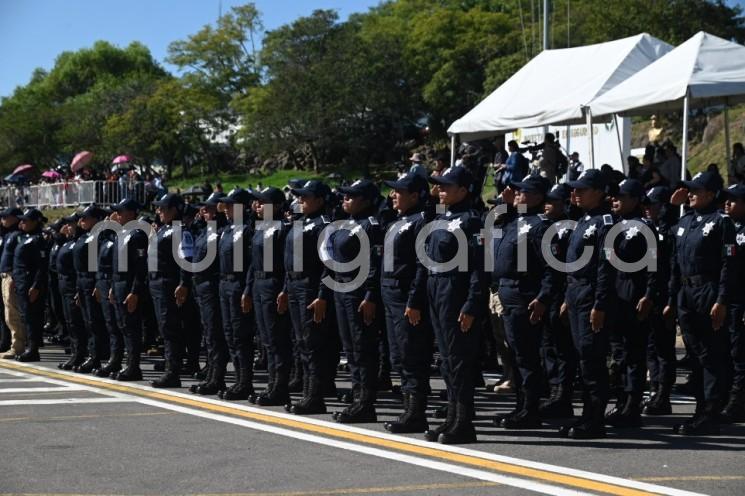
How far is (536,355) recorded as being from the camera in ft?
29.7

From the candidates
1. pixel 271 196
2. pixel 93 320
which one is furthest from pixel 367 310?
pixel 93 320

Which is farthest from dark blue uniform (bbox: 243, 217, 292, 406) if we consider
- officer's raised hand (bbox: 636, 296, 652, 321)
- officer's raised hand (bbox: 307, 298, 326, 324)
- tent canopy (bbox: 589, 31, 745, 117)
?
tent canopy (bbox: 589, 31, 745, 117)

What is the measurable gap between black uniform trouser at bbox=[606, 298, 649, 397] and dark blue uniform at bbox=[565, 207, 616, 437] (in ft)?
2.11

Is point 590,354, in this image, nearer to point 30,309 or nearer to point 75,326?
point 75,326

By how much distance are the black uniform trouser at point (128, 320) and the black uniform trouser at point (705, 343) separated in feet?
20.6

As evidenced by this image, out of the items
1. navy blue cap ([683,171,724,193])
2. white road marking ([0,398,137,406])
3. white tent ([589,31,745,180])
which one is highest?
white tent ([589,31,745,180])

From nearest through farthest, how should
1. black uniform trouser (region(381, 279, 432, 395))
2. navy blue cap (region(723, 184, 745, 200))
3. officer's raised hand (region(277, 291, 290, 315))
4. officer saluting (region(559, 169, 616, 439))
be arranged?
officer saluting (region(559, 169, 616, 439)), black uniform trouser (region(381, 279, 432, 395)), navy blue cap (region(723, 184, 745, 200)), officer's raised hand (region(277, 291, 290, 315))

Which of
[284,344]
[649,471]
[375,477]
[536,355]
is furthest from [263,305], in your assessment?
[649,471]

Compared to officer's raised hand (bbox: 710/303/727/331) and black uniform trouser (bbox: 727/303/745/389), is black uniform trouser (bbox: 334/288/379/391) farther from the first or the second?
black uniform trouser (bbox: 727/303/745/389)

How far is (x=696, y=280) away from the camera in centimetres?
877

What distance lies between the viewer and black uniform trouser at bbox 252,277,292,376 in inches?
407

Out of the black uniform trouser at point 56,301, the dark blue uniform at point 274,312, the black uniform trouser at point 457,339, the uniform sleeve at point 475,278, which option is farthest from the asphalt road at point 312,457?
the black uniform trouser at point 56,301

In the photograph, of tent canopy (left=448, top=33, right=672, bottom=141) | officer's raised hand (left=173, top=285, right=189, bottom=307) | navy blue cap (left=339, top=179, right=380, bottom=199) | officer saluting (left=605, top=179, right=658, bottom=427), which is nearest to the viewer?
officer saluting (left=605, top=179, right=658, bottom=427)

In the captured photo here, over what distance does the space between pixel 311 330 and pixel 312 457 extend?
2.36m
